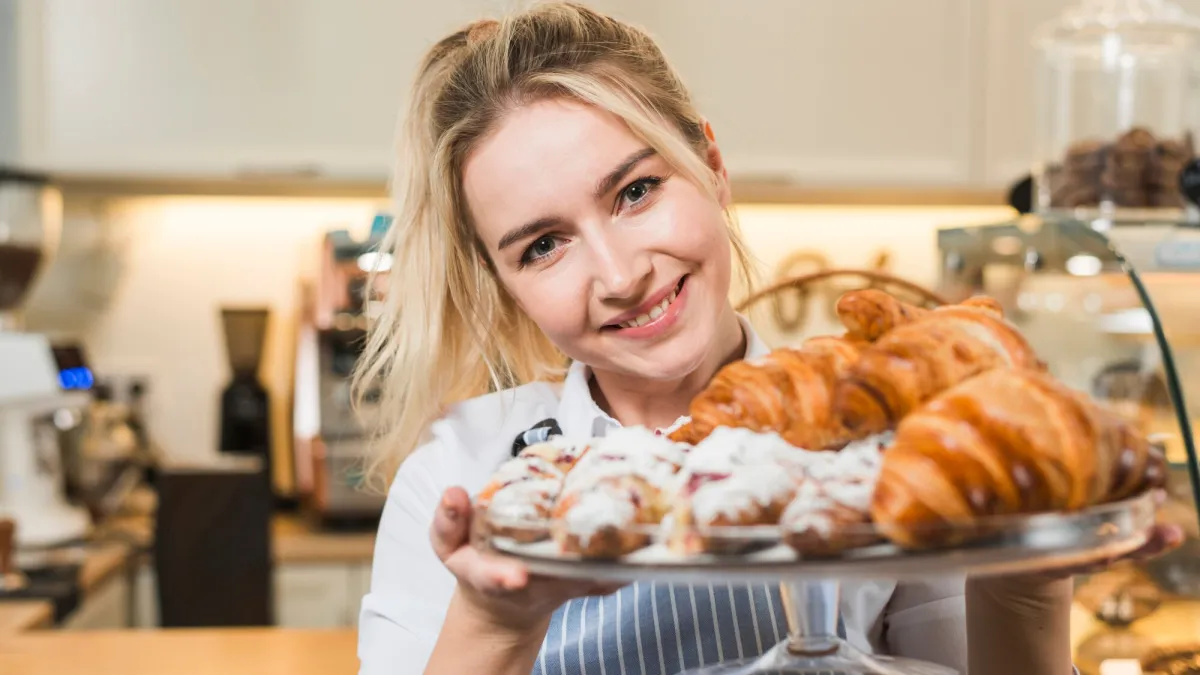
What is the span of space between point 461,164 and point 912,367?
1.76 ft

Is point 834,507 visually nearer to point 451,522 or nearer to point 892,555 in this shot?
point 892,555

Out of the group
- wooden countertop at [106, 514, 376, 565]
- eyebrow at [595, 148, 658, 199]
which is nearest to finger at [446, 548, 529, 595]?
eyebrow at [595, 148, 658, 199]

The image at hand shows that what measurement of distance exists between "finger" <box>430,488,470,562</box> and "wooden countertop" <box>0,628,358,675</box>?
A: 851 mm

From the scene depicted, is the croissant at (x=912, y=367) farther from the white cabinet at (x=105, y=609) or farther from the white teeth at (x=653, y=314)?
the white cabinet at (x=105, y=609)

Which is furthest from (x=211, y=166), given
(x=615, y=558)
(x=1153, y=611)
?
(x=615, y=558)

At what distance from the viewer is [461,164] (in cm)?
99

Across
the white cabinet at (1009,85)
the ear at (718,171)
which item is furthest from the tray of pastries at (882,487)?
the white cabinet at (1009,85)

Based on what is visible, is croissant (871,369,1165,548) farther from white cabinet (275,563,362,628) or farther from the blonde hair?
white cabinet (275,563,362,628)

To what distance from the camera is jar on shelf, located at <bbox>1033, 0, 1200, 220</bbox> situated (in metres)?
1.43

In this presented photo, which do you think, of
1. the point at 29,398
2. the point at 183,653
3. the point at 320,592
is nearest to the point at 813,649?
the point at 183,653

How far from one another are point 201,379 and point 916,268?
182cm

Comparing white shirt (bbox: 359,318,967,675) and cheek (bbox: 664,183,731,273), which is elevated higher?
cheek (bbox: 664,183,731,273)

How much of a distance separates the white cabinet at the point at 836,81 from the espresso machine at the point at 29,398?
4.45 ft

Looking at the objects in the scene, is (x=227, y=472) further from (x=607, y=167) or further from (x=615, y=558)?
(x=615, y=558)
